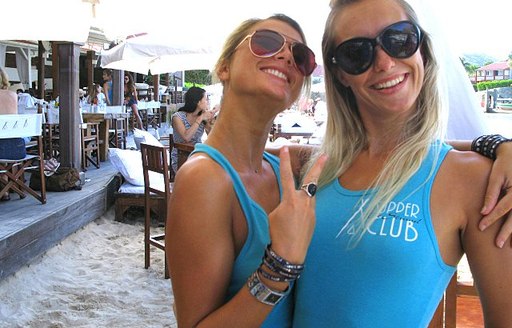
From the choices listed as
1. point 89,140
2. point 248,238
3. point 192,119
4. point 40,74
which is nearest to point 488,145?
point 248,238

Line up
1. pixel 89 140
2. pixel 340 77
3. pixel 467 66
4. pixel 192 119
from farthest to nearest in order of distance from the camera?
1. pixel 89 140
2. pixel 192 119
3. pixel 467 66
4. pixel 340 77

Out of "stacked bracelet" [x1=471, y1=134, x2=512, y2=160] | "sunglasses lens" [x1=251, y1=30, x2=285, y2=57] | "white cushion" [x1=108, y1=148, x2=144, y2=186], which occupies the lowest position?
"white cushion" [x1=108, y1=148, x2=144, y2=186]

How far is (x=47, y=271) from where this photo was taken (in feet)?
15.0

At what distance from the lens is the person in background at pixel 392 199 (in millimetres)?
1018

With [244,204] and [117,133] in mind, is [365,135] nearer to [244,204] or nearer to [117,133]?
[244,204]

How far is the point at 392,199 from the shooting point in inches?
42.4

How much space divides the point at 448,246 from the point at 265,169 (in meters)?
0.48

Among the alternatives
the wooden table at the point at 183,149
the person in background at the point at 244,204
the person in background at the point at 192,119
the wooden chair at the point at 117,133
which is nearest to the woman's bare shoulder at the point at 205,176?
the person in background at the point at 244,204

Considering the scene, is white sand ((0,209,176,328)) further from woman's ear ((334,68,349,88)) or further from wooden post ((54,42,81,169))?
woman's ear ((334,68,349,88))

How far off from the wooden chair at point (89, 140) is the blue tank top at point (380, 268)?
7.16 meters

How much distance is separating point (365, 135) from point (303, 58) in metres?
0.26

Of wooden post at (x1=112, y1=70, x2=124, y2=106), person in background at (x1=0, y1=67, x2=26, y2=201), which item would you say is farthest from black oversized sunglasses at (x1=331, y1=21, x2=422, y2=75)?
wooden post at (x1=112, y1=70, x2=124, y2=106)

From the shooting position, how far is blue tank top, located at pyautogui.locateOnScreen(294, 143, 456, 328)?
102cm

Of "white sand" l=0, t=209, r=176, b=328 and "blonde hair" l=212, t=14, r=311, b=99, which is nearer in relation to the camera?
"blonde hair" l=212, t=14, r=311, b=99
